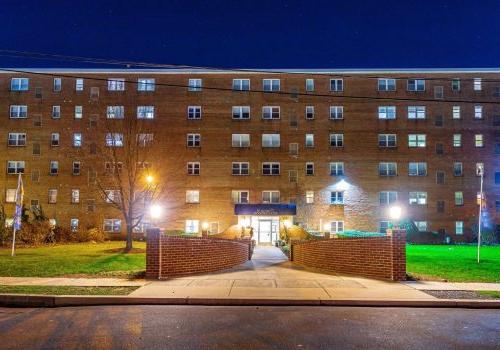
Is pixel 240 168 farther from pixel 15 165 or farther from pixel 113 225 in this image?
pixel 15 165

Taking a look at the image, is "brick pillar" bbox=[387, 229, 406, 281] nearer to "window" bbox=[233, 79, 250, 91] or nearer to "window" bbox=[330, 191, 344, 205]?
"window" bbox=[330, 191, 344, 205]

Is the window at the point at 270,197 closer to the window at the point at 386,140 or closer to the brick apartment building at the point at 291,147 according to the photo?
the brick apartment building at the point at 291,147

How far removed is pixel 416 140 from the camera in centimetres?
4897

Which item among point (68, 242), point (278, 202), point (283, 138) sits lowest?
point (68, 242)

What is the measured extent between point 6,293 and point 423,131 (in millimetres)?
44153

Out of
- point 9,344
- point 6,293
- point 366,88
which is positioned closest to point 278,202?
point 366,88

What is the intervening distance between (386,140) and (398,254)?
116 feet

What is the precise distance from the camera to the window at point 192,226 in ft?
159

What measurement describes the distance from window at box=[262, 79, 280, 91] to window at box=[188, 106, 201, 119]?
22.4ft

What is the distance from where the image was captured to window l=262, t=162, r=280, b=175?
49.0 meters

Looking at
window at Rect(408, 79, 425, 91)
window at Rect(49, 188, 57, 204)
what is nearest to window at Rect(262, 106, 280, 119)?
window at Rect(408, 79, 425, 91)

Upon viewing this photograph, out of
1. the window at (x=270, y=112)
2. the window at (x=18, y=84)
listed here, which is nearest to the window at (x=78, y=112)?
the window at (x=18, y=84)

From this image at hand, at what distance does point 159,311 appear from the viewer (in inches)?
414

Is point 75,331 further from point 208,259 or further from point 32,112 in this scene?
point 32,112
